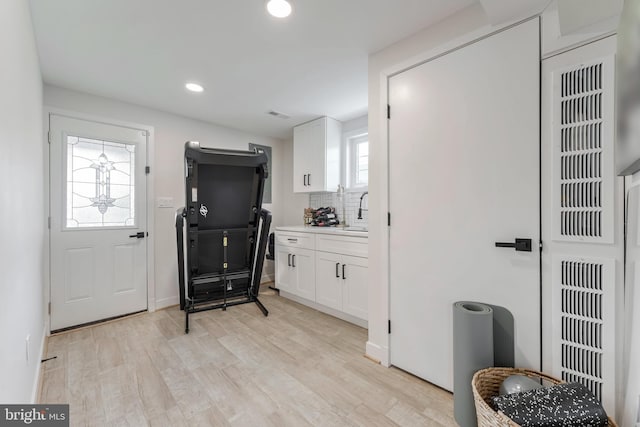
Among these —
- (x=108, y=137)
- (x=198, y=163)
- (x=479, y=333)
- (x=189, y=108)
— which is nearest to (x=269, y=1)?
(x=198, y=163)

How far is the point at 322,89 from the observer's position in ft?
8.92

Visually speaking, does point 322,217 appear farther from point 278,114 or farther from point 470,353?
point 470,353

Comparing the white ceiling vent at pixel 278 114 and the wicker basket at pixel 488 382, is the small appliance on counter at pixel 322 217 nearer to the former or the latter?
the white ceiling vent at pixel 278 114

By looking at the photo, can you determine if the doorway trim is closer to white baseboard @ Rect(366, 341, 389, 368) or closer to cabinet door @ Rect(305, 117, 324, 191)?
cabinet door @ Rect(305, 117, 324, 191)

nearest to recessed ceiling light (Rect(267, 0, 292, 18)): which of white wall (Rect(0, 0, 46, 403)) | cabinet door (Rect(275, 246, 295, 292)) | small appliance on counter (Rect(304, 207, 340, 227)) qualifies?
white wall (Rect(0, 0, 46, 403))

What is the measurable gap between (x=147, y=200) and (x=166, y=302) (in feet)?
4.19

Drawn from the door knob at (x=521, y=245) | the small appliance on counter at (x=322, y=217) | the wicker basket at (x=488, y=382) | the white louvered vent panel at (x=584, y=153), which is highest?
the white louvered vent panel at (x=584, y=153)

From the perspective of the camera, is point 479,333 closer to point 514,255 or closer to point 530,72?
point 514,255

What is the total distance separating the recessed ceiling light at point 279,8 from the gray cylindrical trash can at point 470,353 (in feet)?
6.78

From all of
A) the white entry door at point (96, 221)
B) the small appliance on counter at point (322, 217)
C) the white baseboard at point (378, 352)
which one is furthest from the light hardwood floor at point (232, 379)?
the small appliance on counter at point (322, 217)

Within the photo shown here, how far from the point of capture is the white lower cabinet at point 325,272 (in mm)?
2686

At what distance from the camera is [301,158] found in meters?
3.81

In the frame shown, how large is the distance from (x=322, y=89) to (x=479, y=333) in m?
2.47

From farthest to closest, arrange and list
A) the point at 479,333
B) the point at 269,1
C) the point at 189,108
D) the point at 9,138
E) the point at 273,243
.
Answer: the point at 273,243 < the point at 189,108 < the point at 269,1 < the point at 479,333 < the point at 9,138
